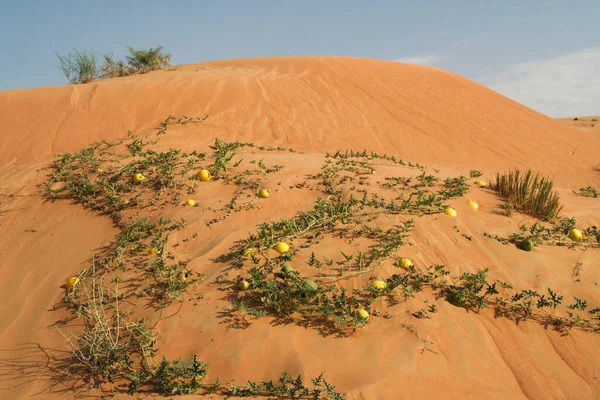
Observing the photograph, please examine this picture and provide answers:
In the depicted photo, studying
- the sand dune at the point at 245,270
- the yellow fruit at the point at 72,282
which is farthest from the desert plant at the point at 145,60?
the yellow fruit at the point at 72,282

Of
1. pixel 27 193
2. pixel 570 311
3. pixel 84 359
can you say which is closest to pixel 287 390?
pixel 84 359

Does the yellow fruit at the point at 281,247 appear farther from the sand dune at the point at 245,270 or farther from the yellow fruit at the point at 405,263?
the yellow fruit at the point at 405,263

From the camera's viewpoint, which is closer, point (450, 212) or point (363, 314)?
point (363, 314)

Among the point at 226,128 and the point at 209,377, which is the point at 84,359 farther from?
the point at 226,128

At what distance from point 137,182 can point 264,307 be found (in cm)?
253

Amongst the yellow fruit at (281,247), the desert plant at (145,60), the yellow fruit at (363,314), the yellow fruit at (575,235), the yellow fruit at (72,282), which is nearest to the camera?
the yellow fruit at (363,314)

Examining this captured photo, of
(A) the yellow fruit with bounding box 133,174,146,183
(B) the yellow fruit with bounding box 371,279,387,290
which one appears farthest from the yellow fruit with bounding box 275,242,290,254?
(A) the yellow fruit with bounding box 133,174,146,183

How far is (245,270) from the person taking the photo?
3299 mm

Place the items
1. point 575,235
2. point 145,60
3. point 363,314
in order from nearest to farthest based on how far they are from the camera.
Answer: point 363,314 → point 575,235 → point 145,60

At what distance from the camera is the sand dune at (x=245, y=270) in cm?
259

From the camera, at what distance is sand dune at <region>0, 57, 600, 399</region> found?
102 inches

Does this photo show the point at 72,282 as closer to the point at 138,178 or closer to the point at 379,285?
the point at 138,178

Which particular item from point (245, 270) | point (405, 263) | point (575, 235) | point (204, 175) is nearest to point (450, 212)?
point (405, 263)

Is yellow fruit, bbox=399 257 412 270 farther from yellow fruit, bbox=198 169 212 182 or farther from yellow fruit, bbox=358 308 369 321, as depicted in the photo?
yellow fruit, bbox=198 169 212 182
